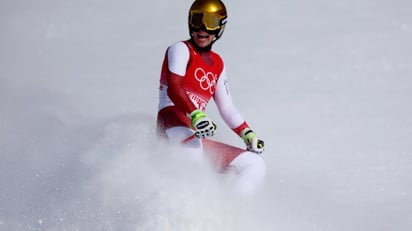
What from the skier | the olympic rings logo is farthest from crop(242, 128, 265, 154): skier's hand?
the olympic rings logo

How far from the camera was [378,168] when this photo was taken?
1103 centimetres

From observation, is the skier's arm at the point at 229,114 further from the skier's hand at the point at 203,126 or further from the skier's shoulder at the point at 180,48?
the skier's hand at the point at 203,126

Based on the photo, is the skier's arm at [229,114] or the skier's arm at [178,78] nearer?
the skier's arm at [178,78]

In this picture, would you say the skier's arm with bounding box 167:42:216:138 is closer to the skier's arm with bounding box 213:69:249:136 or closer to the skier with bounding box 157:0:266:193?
the skier with bounding box 157:0:266:193

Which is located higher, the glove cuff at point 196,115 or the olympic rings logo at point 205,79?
the olympic rings logo at point 205,79

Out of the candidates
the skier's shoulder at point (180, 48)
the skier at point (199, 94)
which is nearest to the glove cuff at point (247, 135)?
the skier at point (199, 94)

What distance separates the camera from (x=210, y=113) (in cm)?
1148

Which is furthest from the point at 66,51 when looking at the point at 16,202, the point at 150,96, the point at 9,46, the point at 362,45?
the point at 16,202

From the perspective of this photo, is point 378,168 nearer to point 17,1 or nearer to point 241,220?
point 241,220

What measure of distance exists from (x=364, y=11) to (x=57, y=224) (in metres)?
9.64

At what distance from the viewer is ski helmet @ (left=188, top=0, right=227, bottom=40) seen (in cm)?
793

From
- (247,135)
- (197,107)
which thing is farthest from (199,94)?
(247,135)

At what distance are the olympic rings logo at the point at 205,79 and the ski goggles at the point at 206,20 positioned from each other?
42cm

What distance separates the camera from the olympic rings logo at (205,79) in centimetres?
818
